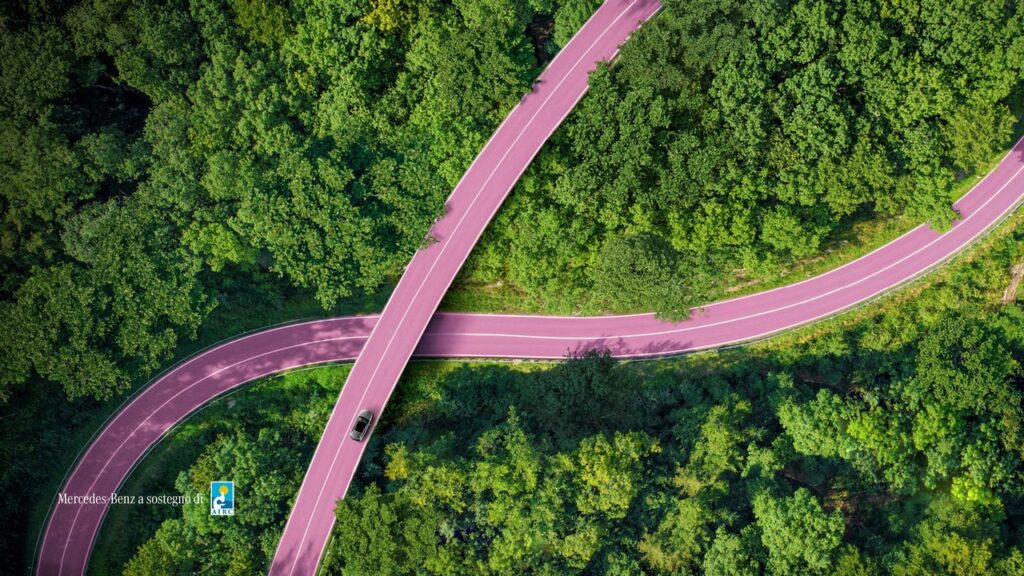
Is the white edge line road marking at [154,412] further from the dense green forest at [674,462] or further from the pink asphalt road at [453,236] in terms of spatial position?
the pink asphalt road at [453,236]

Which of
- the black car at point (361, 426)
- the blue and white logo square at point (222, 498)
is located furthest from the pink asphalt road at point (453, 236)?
the blue and white logo square at point (222, 498)

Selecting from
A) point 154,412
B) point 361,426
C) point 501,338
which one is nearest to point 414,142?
point 501,338

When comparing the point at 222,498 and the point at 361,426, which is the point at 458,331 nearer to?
the point at 361,426

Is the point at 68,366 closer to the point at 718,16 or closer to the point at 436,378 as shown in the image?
the point at 436,378

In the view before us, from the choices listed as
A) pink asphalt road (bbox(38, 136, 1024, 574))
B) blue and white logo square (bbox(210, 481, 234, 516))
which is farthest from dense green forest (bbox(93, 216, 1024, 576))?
pink asphalt road (bbox(38, 136, 1024, 574))

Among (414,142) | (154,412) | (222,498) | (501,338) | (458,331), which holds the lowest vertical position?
A: (222,498)

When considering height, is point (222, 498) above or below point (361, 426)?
below

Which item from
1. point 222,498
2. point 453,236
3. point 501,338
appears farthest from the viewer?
point 501,338

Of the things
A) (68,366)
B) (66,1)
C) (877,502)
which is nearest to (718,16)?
(877,502)
